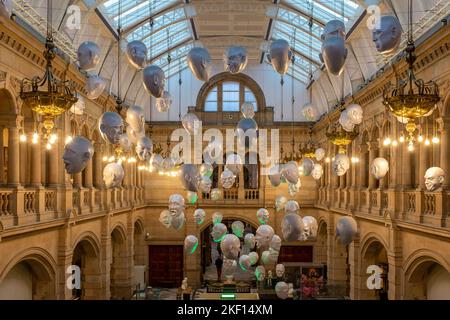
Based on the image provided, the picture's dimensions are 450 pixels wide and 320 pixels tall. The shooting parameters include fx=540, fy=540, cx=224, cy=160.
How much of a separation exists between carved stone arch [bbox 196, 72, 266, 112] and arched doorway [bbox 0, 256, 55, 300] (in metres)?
17.3

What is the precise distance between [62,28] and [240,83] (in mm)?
15561

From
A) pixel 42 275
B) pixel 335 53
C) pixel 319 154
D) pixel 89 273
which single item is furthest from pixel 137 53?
pixel 89 273

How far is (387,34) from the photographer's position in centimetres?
900

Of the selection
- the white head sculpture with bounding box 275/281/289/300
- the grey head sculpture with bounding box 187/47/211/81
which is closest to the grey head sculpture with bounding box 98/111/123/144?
the grey head sculpture with bounding box 187/47/211/81

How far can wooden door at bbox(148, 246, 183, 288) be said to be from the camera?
30766 millimetres

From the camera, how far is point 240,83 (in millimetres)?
31391

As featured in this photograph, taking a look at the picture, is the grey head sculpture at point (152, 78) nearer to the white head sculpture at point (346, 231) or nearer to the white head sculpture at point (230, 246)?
the white head sculpture at point (346, 231)

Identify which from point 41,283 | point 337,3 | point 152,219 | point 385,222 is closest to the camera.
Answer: point 41,283

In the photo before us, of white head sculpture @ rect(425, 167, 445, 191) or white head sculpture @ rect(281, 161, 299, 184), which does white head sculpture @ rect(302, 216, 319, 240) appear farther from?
white head sculpture @ rect(425, 167, 445, 191)

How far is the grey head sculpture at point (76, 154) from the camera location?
899cm

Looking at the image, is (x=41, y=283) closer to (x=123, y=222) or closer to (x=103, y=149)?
(x=103, y=149)

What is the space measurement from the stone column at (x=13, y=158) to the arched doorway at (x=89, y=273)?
708cm

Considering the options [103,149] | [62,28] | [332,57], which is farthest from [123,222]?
[332,57]

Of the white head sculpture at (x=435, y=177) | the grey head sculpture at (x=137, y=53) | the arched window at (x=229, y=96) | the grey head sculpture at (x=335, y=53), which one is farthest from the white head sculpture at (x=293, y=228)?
the arched window at (x=229, y=96)
